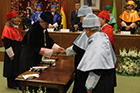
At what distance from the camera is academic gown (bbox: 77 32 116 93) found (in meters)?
1.82

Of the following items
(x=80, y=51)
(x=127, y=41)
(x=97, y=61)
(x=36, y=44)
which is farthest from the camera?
(x=127, y=41)

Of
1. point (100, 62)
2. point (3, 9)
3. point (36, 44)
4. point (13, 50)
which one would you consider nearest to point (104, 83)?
point (100, 62)

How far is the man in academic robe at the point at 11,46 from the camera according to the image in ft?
13.0

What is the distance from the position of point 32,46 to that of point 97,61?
1.60 m

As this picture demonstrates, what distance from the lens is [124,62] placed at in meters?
5.62

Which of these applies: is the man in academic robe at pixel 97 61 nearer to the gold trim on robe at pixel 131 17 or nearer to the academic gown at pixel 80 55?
the academic gown at pixel 80 55

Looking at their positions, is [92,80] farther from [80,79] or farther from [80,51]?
[80,51]

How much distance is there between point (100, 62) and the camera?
182 cm

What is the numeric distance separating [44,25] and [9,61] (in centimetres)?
161

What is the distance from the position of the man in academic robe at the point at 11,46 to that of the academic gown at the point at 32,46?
894mm

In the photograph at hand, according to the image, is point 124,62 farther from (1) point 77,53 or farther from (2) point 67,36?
(1) point 77,53

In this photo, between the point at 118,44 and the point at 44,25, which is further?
the point at 118,44

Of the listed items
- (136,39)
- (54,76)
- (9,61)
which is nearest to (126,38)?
(136,39)

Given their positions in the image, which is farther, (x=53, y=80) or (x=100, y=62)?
(x=53, y=80)
